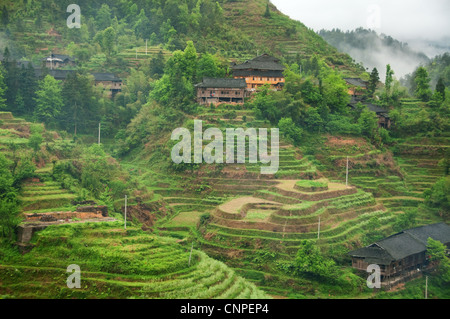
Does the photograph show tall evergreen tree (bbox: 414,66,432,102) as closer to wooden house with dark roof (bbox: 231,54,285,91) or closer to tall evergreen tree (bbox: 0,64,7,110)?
wooden house with dark roof (bbox: 231,54,285,91)

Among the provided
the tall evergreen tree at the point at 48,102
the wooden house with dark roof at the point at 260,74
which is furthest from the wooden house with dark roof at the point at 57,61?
the wooden house with dark roof at the point at 260,74

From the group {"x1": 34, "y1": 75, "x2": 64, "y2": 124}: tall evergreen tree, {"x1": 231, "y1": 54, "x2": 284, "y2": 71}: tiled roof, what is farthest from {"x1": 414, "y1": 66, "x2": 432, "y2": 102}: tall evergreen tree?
{"x1": 34, "y1": 75, "x2": 64, "y2": 124}: tall evergreen tree

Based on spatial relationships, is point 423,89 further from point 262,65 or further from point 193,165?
point 193,165

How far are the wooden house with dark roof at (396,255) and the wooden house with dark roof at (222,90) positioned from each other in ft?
60.8

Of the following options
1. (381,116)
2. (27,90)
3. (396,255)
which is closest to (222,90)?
(381,116)

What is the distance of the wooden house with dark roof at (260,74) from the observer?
190 ft

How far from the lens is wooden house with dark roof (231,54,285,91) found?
57781 mm

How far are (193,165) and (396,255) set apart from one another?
16.7 metres

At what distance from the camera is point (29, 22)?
74.9 metres

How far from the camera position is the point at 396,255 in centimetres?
3922

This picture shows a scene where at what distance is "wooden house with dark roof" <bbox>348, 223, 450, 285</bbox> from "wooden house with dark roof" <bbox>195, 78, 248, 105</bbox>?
1854 cm

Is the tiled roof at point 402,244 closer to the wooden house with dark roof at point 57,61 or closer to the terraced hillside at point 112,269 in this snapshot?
the terraced hillside at point 112,269

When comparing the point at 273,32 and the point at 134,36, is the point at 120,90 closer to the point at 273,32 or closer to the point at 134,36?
the point at 134,36

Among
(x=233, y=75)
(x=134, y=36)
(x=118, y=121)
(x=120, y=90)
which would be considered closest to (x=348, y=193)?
(x=233, y=75)
